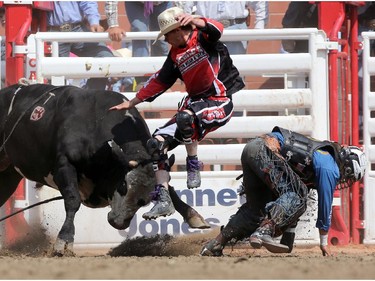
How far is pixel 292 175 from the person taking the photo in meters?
7.32

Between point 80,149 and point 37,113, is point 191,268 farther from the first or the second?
point 37,113

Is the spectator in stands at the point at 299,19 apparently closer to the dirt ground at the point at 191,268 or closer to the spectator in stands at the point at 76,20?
the spectator in stands at the point at 76,20

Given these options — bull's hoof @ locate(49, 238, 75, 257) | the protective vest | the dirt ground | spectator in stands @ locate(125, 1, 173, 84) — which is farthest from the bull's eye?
spectator in stands @ locate(125, 1, 173, 84)

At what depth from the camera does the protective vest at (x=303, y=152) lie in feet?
24.2

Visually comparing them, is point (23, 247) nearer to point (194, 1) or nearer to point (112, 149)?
point (112, 149)

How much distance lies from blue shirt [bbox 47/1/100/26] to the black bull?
1952mm

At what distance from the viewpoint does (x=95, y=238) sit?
30.9 ft

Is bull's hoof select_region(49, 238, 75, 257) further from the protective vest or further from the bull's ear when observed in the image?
the protective vest

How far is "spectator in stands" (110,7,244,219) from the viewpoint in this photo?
7480 mm

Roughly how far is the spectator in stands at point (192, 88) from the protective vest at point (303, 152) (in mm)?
578

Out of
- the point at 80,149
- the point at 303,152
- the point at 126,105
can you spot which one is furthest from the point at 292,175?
the point at 80,149

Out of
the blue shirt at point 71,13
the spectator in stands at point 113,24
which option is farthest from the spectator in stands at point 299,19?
the blue shirt at point 71,13

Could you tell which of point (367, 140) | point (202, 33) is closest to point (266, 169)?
point (202, 33)

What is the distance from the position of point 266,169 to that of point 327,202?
20.5 inches
